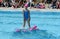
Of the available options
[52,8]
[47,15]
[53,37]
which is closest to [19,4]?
[52,8]

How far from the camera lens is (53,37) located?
37.9 ft

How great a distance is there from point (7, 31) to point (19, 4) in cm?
1030

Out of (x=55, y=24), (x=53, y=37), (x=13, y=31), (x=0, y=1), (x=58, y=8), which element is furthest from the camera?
(x=0, y=1)

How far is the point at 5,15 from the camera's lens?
19.4 meters

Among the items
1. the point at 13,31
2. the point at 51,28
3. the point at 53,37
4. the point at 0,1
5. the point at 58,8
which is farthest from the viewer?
the point at 0,1

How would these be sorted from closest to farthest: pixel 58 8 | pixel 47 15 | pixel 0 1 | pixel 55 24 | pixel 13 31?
pixel 13 31 < pixel 55 24 < pixel 47 15 < pixel 58 8 < pixel 0 1

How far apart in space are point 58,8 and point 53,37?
416 inches

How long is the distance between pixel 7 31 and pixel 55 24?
11.3 ft

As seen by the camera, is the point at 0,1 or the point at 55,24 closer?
the point at 55,24

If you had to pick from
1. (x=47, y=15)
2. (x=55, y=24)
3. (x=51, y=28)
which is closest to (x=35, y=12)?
(x=47, y=15)

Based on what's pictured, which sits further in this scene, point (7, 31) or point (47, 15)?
point (47, 15)

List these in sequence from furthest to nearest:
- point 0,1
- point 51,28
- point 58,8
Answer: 1. point 0,1
2. point 58,8
3. point 51,28

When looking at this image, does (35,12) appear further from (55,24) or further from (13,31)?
(13,31)

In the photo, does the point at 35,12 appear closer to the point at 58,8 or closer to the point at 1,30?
the point at 58,8
